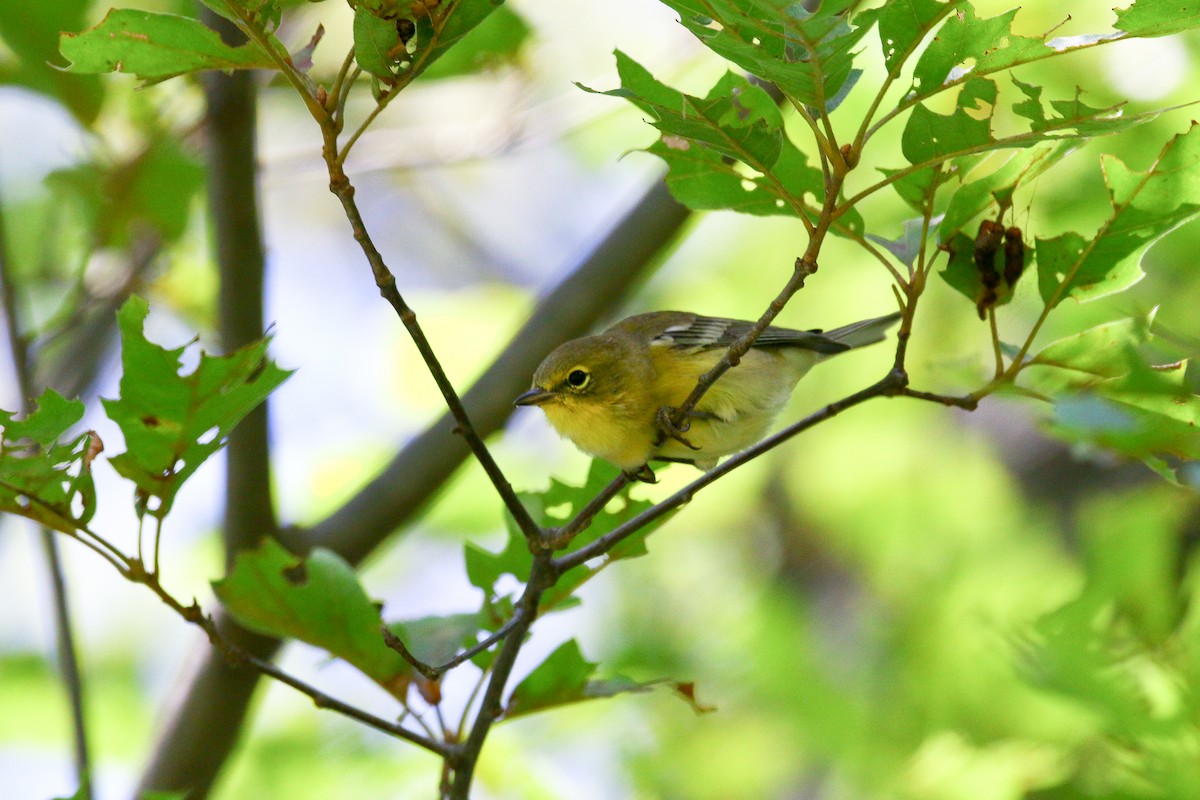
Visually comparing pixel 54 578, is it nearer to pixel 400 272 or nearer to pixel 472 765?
pixel 472 765

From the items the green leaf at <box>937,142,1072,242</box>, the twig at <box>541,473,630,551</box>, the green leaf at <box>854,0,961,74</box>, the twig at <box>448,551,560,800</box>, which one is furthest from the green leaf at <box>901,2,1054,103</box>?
the twig at <box>448,551,560,800</box>

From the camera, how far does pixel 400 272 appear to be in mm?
10352

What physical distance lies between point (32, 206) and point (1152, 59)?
5.55 metres

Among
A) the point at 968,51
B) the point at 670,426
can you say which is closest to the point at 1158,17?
the point at 968,51

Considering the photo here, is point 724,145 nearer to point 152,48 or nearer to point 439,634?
point 152,48

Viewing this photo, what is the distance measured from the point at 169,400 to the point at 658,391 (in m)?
1.78

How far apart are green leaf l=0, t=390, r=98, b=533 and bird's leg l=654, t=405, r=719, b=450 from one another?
1.47m

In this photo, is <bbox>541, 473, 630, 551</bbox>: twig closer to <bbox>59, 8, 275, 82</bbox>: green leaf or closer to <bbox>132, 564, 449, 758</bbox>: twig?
<bbox>132, 564, 449, 758</bbox>: twig

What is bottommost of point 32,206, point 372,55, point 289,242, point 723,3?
point 723,3

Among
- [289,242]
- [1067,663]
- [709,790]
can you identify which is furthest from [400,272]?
[1067,663]

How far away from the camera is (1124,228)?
7.79 ft

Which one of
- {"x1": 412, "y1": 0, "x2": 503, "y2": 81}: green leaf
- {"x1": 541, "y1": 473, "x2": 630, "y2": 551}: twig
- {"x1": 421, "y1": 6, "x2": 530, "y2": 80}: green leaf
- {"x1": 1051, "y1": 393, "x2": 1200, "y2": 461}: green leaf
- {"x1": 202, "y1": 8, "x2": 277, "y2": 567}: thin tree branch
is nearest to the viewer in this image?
{"x1": 1051, "y1": 393, "x2": 1200, "y2": 461}: green leaf

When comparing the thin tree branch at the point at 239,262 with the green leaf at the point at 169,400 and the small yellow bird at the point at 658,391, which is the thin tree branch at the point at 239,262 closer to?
the small yellow bird at the point at 658,391

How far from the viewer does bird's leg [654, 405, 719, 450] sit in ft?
10.4
